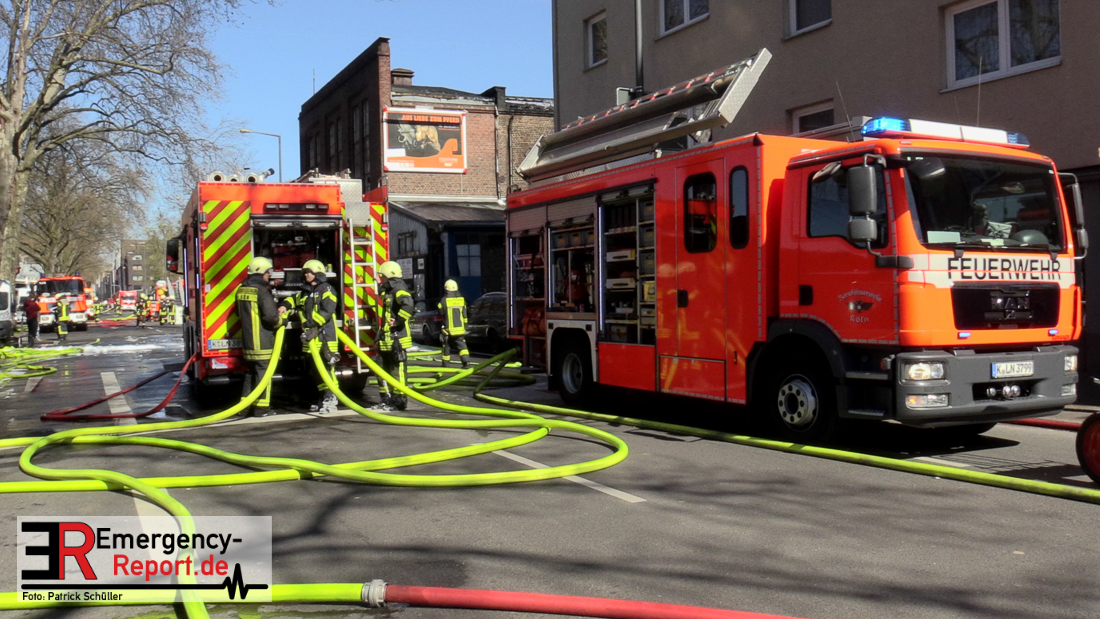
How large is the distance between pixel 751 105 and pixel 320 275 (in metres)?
8.91

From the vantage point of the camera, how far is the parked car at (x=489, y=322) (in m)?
20.2

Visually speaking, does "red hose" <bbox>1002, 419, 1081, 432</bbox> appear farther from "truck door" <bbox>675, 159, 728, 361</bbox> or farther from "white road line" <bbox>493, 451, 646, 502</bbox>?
"white road line" <bbox>493, 451, 646, 502</bbox>

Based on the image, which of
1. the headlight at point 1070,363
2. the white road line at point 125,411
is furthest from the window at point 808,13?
the white road line at point 125,411

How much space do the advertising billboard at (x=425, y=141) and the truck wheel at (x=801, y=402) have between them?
31.2m

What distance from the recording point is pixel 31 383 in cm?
1582

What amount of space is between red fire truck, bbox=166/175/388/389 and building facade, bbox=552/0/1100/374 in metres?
4.45

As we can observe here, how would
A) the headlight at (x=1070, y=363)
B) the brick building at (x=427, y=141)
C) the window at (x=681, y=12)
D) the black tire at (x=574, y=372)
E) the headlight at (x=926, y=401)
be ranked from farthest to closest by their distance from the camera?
the brick building at (x=427, y=141), the window at (x=681, y=12), the black tire at (x=574, y=372), the headlight at (x=1070, y=363), the headlight at (x=926, y=401)

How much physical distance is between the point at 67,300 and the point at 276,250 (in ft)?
93.8

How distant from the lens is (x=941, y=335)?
6.91m

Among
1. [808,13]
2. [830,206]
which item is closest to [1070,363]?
[830,206]

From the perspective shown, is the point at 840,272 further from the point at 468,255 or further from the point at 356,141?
the point at 356,141

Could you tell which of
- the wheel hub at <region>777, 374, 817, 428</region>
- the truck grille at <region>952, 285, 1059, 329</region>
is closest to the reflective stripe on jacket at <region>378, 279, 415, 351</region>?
the wheel hub at <region>777, 374, 817, 428</region>

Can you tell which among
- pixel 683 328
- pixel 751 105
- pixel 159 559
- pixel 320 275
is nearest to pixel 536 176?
pixel 320 275

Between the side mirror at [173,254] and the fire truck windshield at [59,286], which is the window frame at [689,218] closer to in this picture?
the side mirror at [173,254]
